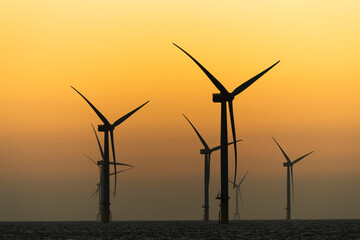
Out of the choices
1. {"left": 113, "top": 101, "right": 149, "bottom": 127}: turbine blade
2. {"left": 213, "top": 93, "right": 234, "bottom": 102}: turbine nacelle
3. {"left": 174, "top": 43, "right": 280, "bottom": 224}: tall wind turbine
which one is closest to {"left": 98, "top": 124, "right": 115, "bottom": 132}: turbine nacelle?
{"left": 113, "top": 101, "right": 149, "bottom": 127}: turbine blade

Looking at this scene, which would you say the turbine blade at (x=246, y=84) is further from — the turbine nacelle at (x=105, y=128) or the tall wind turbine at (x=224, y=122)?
the turbine nacelle at (x=105, y=128)

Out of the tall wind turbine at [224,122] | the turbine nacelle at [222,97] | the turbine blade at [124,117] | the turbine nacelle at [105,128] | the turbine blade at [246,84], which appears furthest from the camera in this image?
the turbine nacelle at [105,128]

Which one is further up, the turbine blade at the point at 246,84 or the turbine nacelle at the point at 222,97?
the turbine blade at the point at 246,84

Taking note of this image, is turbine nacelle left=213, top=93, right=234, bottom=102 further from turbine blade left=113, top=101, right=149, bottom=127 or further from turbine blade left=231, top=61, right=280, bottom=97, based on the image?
turbine blade left=113, top=101, right=149, bottom=127

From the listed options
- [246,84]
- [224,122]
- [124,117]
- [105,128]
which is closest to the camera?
[246,84]

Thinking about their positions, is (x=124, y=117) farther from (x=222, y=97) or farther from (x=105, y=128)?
(x=222, y=97)

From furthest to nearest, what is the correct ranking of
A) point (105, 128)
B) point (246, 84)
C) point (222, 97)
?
point (105, 128)
point (222, 97)
point (246, 84)

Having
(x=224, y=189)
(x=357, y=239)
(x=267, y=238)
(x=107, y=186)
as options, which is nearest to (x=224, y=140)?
(x=224, y=189)

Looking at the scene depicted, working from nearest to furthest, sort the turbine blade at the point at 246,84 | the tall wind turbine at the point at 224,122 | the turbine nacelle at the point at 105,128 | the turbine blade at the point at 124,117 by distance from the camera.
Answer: the turbine blade at the point at 246,84
the tall wind turbine at the point at 224,122
the turbine blade at the point at 124,117
the turbine nacelle at the point at 105,128

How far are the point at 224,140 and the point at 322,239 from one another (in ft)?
111

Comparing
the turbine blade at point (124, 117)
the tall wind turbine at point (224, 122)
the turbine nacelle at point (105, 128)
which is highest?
the turbine blade at point (124, 117)

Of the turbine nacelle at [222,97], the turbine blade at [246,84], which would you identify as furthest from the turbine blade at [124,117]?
the turbine blade at [246,84]

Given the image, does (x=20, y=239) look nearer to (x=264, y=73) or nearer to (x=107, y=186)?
(x=264, y=73)

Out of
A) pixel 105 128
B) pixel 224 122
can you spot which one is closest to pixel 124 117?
pixel 105 128
